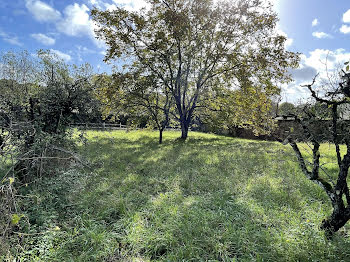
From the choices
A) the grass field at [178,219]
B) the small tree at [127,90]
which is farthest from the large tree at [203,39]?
the grass field at [178,219]

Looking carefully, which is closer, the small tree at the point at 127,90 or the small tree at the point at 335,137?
the small tree at the point at 335,137

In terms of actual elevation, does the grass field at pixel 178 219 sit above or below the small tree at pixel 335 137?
below

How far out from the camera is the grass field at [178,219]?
249cm

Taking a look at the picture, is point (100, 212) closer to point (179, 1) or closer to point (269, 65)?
point (269, 65)

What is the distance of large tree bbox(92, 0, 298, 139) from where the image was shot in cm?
1091

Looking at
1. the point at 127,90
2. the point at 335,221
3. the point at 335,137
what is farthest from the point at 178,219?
the point at 127,90

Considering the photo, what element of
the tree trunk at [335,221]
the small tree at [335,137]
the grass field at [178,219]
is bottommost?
the grass field at [178,219]

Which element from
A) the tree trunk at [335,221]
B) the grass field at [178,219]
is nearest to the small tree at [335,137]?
the tree trunk at [335,221]

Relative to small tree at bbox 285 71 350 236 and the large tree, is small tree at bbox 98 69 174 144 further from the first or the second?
small tree at bbox 285 71 350 236

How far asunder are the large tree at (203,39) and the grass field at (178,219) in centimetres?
757

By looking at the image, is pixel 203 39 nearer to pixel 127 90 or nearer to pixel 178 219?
pixel 127 90

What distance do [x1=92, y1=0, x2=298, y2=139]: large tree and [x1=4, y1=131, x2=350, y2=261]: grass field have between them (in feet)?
24.8

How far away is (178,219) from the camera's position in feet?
10.5

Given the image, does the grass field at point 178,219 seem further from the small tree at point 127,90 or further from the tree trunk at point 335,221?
the small tree at point 127,90
